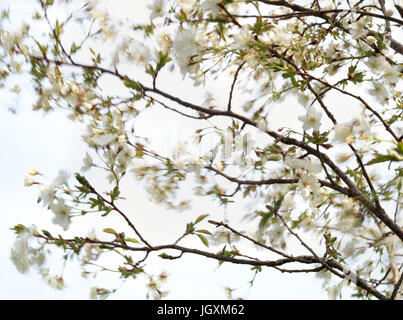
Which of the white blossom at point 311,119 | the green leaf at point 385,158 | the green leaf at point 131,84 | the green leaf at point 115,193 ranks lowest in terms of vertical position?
the green leaf at point 385,158

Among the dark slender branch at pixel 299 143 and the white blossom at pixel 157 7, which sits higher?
the white blossom at pixel 157 7

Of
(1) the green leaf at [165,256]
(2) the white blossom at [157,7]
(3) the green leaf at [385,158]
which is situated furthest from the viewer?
(2) the white blossom at [157,7]

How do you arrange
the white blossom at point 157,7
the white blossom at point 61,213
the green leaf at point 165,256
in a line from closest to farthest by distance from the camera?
the white blossom at point 61,213, the green leaf at point 165,256, the white blossom at point 157,7

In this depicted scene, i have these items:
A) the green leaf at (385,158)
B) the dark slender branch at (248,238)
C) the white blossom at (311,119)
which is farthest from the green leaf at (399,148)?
the dark slender branch at (248,238)

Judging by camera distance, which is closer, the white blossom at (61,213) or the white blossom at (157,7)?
the white blossom at (61,213)

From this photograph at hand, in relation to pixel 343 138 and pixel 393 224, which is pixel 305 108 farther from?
pixel 393 224

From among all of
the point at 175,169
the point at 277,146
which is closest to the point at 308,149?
the point at 277,146

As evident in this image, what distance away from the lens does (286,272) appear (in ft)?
5.61

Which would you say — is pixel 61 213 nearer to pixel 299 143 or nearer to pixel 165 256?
pixel 165 256

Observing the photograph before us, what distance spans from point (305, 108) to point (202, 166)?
18.2 inches

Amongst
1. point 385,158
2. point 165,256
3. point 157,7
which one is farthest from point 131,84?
point 385,158

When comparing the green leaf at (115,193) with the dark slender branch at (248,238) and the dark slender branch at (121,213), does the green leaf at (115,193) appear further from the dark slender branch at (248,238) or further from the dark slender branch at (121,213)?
the dark slender branch at (248,238)

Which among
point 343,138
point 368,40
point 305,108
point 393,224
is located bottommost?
point 393,224

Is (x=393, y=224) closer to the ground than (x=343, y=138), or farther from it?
closer to the ground
